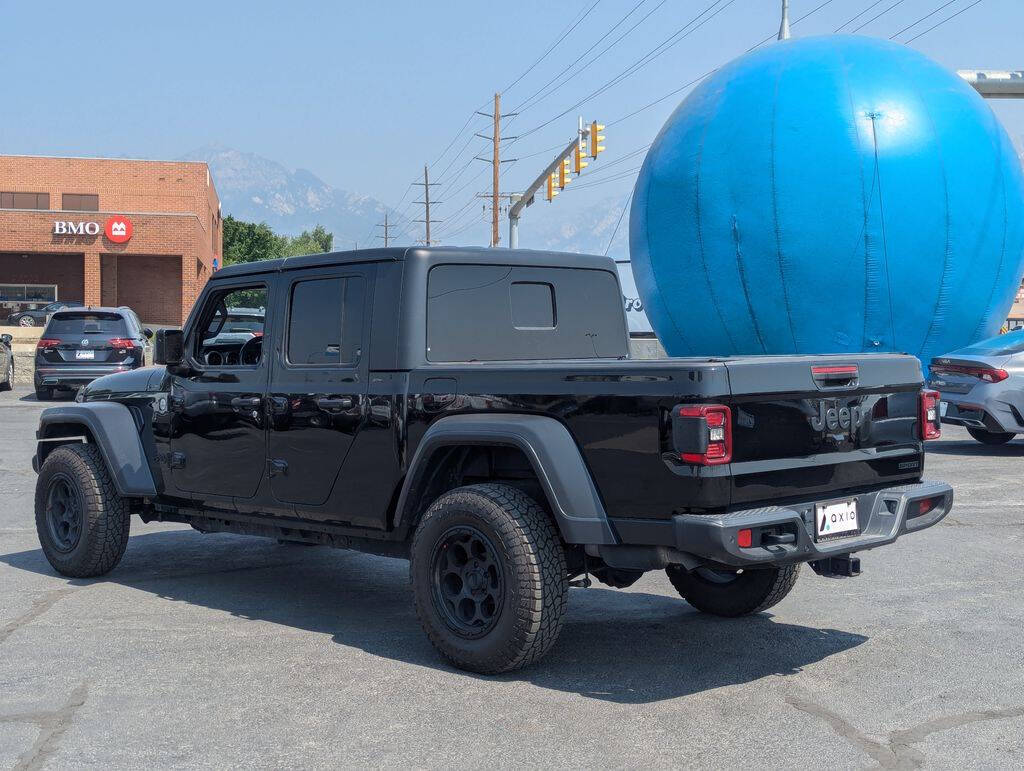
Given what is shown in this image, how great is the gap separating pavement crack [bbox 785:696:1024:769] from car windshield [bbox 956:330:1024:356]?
34.7 ft

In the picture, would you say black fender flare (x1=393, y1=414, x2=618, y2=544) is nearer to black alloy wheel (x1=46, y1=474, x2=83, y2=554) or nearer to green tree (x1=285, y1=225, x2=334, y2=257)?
black alloy wheel (x1=46, y1=474, x2=83, y2=554)

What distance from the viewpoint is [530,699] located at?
16.2 ft

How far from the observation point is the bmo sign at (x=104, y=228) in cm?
5462

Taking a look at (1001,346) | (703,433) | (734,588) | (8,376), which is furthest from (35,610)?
(8,376)

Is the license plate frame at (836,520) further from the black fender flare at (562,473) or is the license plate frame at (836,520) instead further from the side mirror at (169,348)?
the side mirror at (169,348)

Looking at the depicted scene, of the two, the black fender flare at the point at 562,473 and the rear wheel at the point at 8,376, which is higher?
the black fender flare at the point at 562,473

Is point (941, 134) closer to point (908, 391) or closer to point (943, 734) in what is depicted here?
point (908, 391)

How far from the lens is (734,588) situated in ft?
20.7

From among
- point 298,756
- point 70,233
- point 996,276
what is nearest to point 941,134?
point 996,276

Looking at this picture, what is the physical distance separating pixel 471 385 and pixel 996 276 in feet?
51.1

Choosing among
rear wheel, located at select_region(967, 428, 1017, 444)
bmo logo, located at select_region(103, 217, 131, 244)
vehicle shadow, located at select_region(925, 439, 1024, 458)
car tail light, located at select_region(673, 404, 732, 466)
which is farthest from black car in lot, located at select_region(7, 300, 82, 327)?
car tail light, located at select_region(673, 404, 732, 466)

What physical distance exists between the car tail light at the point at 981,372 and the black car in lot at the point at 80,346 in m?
13.7

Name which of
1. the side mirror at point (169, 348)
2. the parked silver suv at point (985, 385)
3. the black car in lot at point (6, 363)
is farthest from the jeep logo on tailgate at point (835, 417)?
the black car in lot at point (6, 363)

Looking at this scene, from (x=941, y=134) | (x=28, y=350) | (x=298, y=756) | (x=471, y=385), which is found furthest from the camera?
(x=28, y=350)
